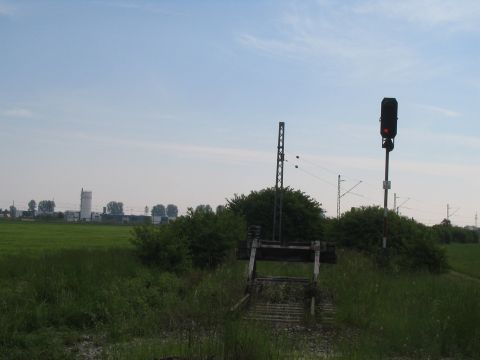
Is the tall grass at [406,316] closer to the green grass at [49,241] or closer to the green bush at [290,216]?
the green grass at [49,241]

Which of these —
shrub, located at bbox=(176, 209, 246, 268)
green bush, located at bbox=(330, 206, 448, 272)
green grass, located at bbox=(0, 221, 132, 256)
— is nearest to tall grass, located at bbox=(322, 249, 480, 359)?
green bush, located at bbox=(330, 206, 448, 272)

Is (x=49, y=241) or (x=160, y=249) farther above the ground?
(x=160, y=249)

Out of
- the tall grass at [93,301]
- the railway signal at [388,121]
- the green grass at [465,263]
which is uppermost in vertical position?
the railway signal at [388,121]

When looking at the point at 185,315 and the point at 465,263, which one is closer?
the point at 185,315

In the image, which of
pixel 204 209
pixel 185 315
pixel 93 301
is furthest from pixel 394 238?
pixel 185 315

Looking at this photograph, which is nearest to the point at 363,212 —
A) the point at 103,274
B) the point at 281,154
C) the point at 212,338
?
the point at 281,154

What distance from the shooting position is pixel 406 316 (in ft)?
34.4

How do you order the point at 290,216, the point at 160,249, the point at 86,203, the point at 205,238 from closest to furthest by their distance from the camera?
the point at 160,249, the point at 205,238, the point at 290,216, the point at 86,203

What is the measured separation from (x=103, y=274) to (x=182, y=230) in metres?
6.43

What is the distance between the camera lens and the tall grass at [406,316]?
8.40m

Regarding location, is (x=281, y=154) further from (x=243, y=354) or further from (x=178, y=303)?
(x=243, y=354)

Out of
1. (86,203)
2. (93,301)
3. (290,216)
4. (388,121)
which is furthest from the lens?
(86,203)

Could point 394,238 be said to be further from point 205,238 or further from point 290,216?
point 290,216

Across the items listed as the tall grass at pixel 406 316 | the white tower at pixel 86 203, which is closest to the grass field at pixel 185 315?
the tall grass at pixel 406 316
